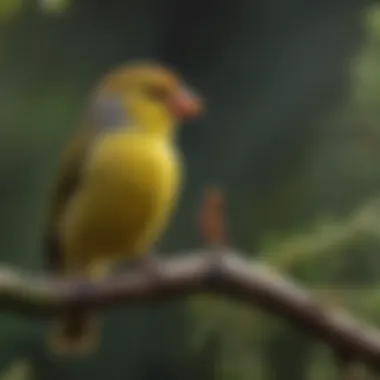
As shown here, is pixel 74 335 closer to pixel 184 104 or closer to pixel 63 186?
pixel 63 186

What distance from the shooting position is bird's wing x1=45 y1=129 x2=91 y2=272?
1.71m

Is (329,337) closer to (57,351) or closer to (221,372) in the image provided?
(221,372)

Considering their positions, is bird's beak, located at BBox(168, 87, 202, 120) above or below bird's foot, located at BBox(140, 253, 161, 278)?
above

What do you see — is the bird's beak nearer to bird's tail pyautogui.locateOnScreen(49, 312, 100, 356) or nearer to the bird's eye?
the bird's eye

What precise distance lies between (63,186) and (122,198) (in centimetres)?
9

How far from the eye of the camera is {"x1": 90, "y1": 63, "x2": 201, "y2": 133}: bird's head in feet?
5.64

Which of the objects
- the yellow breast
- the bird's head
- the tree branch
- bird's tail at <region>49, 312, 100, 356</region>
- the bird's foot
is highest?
the bird's head

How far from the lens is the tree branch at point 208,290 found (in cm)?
167

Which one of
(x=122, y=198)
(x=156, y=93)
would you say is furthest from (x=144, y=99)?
(x=122, y=198)

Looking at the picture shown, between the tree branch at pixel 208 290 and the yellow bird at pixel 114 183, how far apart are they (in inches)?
1.0

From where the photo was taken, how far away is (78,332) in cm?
171

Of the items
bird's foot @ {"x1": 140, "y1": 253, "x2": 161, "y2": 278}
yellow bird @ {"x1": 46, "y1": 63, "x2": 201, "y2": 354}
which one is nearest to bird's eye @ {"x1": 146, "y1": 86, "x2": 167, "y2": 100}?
yellow bird @ {"x1": 46, "y1": 63, "x2": 201, "y2": 354}

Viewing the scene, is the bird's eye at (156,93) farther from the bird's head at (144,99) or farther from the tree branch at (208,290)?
the tree branch at (208,290)

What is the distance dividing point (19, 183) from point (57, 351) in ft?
0.72
